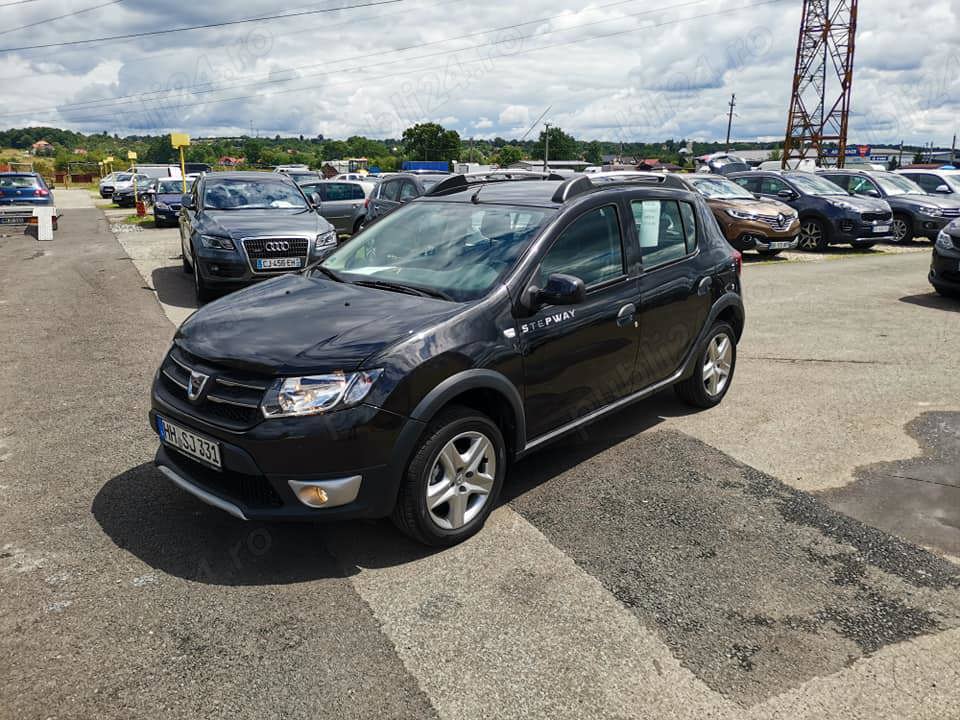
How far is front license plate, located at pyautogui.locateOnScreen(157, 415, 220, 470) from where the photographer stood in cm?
328

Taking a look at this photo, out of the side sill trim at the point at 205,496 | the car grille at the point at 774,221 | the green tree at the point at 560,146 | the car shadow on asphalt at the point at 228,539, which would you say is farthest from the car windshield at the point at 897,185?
the green tree at the point at 560,146

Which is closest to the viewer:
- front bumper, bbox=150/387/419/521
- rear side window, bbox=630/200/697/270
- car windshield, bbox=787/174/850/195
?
front bumper, bbox=150/387/419/521

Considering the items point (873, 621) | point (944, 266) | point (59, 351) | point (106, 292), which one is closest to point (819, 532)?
point (873, 621)

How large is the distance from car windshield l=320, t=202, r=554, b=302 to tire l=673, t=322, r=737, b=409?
1.89 m

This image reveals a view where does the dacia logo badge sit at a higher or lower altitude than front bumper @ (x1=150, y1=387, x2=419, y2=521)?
higher

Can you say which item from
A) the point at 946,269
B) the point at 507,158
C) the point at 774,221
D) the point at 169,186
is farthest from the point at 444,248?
the point at 507,158

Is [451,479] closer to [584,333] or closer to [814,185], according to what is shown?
[584,333]

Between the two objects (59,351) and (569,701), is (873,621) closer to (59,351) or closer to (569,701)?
(569,701)

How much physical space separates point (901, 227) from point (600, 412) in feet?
55.9

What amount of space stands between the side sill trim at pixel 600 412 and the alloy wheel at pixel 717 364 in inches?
19.1

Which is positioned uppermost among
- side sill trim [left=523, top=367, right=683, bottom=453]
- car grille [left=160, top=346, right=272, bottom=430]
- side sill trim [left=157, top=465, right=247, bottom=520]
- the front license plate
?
car grille [left=160, top=346, right=272, bottom=430]

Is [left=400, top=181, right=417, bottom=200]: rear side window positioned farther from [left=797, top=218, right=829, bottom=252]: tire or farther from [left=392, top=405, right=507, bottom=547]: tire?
[left=392, top=405, right=507, bottom=547]: tire

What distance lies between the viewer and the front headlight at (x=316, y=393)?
3.13m

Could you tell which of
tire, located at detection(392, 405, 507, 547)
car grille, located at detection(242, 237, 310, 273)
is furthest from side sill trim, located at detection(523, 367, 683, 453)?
car grille, located at detection(242, 237, 310, 273)
